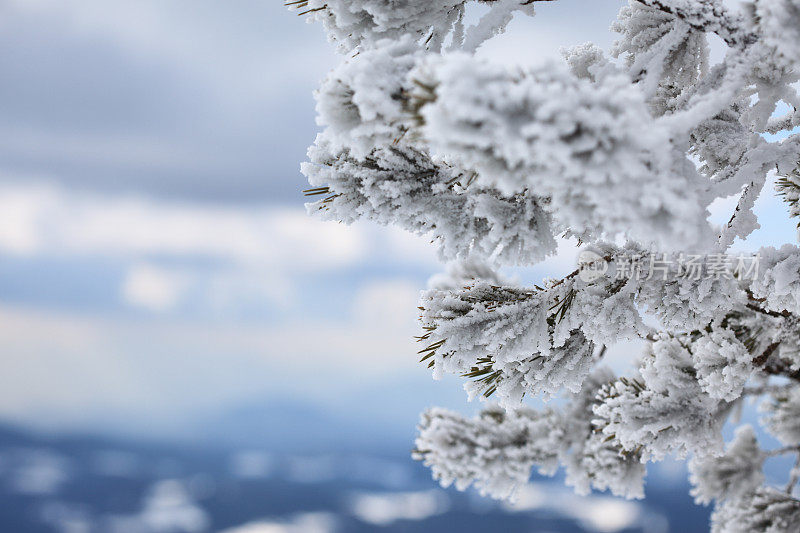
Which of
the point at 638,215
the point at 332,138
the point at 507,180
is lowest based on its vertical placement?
the point at 638,215

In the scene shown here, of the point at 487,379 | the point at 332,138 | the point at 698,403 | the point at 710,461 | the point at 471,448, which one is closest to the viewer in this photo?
the point at 332,138

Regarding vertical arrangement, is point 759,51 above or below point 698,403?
above

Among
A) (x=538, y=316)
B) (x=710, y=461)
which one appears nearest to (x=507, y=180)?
(x=538, y=316)

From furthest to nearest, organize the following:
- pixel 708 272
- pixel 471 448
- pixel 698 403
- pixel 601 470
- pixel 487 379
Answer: pixel 471 448
pixel 601 470
pixel 698 403
pixel 487 379
pixel 708 272

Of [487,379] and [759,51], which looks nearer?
[759,51]

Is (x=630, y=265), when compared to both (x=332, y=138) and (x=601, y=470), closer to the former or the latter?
(x=332, y=138)

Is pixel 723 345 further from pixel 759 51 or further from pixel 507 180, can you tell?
pixel 507 180
